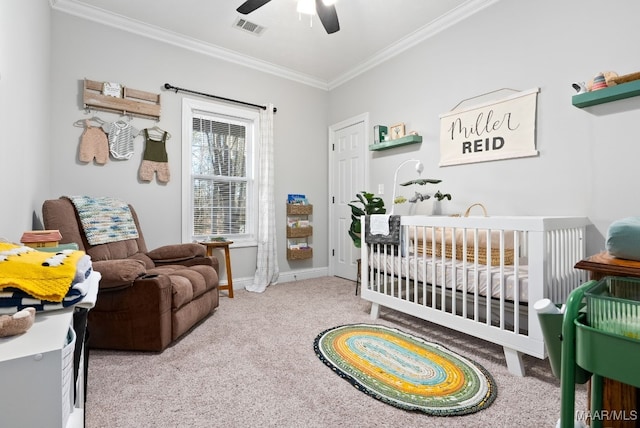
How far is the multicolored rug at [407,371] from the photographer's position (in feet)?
4.88

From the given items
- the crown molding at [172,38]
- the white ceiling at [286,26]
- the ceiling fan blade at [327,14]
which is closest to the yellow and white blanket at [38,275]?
the ceiling fan blade at [327,14]

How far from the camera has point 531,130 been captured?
2352mm

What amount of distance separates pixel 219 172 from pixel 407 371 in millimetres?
2868

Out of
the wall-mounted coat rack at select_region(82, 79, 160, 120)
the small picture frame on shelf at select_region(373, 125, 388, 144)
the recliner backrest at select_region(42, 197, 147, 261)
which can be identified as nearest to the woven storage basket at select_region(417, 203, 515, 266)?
the small picture frame on shelf at select_region(373, 125, 388, 144)

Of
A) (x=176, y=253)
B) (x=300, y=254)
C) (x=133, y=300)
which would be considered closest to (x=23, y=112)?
(x=133, y=300)

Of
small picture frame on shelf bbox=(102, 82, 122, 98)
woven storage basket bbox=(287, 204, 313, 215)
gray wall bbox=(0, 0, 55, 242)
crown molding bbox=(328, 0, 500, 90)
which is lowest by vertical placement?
woven storage basket bbox=(287, 204, 313, 215)

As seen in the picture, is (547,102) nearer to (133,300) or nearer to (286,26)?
(286,26)

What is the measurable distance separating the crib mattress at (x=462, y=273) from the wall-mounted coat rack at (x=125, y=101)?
2574mm

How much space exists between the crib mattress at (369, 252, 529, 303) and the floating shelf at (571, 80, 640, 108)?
1103 mm

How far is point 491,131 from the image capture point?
8.51ft

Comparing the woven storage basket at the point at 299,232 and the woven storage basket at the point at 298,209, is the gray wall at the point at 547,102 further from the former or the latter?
the woven storage basket at the point at 299,232

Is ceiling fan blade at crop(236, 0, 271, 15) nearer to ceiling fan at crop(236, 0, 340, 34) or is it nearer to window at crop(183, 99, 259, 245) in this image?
ceiling fan at crop(236, 0, 340, 34)

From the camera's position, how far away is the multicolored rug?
4.88ft

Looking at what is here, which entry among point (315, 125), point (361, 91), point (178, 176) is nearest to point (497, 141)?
Answer: point (361, 91)
